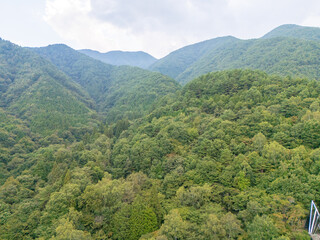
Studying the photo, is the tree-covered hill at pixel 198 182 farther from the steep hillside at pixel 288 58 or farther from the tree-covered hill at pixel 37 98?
the steep hillside at pixel 288 58

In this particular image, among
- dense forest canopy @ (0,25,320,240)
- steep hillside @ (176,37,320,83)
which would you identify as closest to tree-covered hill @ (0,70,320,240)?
dense forest canopy @ (0,25,320,240)

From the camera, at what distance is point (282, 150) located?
A: 1228 inches

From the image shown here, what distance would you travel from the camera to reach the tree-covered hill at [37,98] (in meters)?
101

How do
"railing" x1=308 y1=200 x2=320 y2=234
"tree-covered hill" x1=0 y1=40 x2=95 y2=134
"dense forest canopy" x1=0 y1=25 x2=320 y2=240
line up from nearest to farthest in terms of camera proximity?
"railing" x1=308 y1=200 x2=320 y2=234
"dense forest canopy" x1=0 y1=25 x2=320 y2=240
"tree-covered hill" x1=0 y1=40 x2=95 y2=134

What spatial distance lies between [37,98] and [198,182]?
117585 mm

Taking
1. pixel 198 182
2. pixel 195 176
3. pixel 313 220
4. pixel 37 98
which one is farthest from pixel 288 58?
pixel 37 98

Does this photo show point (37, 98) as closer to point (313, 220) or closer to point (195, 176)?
point (195, 176)

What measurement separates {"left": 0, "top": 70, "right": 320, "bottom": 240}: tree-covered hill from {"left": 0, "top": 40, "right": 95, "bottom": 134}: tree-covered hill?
51.8 meters

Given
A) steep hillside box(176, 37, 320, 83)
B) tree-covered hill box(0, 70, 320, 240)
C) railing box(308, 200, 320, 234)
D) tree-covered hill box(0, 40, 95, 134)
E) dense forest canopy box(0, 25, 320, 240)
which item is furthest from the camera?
tree-covered hill box(0, 40, 95, 134)

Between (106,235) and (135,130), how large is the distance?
127 ft

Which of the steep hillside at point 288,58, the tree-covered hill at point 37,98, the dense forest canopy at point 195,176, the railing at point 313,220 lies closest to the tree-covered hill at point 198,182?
the dense forest canopy at point 195,176

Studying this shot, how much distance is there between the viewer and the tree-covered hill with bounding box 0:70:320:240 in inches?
981

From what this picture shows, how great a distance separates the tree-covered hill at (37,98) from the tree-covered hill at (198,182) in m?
51.8

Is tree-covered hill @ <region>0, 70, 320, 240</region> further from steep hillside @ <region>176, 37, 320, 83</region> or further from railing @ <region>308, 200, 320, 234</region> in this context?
steep hillside @ <region>176, 37, 320, 83</region>
